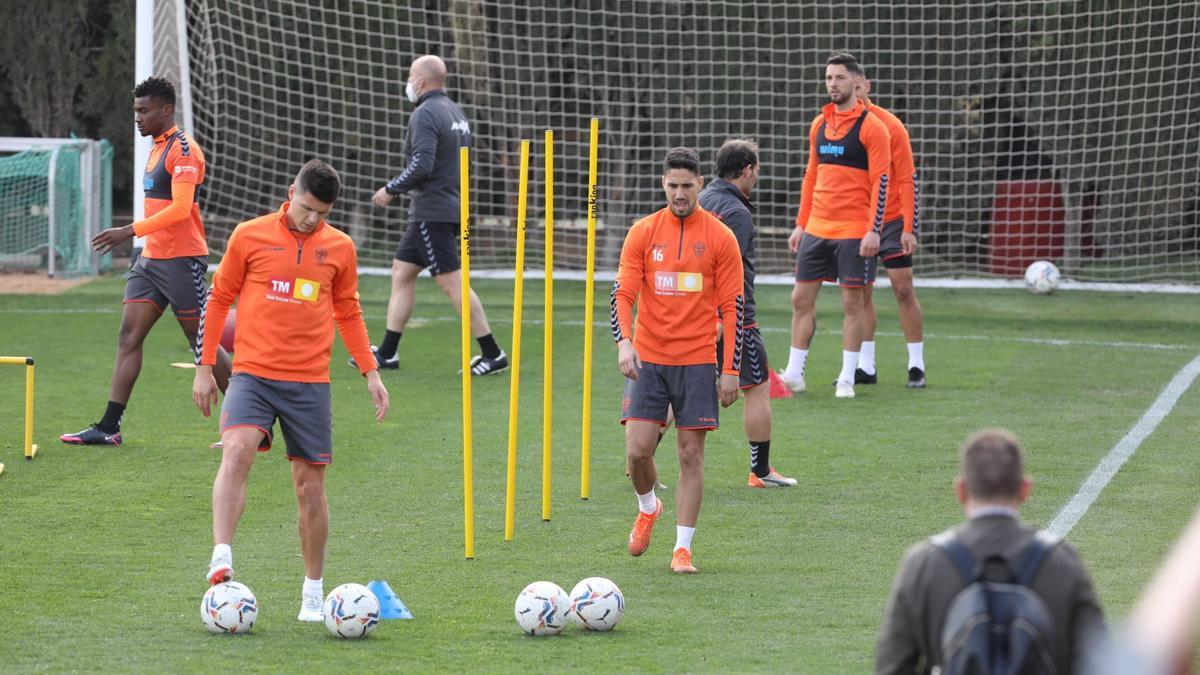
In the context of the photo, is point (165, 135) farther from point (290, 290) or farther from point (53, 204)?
point (53, 204)

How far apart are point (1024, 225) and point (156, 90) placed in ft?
39.9

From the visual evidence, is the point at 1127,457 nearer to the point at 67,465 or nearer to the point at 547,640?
the point at 547,640

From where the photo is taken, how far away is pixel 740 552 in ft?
24.9

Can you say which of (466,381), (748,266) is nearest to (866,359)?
(748,266)

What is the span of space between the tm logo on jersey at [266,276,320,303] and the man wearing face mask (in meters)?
5.79

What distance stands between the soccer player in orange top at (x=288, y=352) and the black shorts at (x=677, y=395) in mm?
1483

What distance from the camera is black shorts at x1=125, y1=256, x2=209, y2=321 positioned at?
381 inches

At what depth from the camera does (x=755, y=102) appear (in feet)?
62.5

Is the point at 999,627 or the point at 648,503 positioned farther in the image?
the point at 648,503

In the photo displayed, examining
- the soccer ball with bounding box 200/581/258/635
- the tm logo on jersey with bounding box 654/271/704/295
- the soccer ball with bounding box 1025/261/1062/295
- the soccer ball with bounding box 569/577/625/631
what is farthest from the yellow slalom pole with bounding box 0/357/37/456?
the soccer ball with bounding box 1025/261/1062/295

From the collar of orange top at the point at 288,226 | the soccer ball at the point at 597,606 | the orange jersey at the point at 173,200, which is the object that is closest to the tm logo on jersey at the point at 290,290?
the collar of orange top at the point at 288,226

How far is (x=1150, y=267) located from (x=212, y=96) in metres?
10.5

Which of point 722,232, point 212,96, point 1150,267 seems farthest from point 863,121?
point 212,96

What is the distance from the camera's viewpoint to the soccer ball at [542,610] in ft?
20.1
